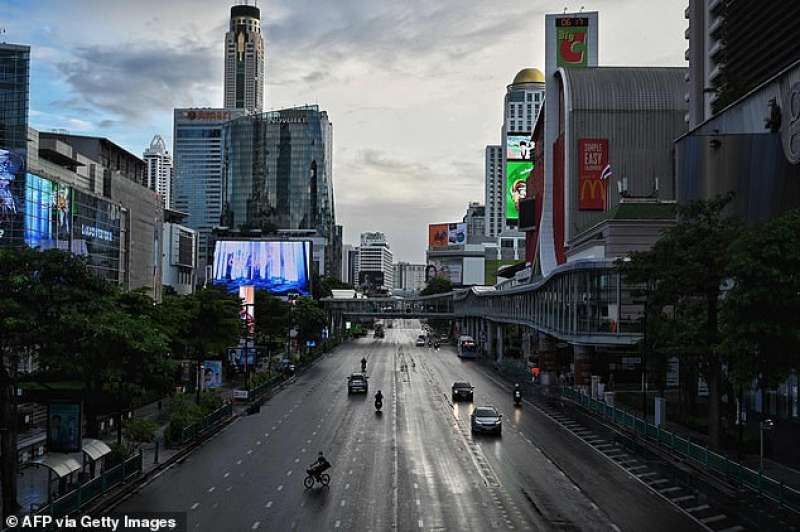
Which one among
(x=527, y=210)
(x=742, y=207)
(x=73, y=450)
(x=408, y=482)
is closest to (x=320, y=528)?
(x=408, y=482)

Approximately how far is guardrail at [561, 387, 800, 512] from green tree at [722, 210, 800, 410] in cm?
346

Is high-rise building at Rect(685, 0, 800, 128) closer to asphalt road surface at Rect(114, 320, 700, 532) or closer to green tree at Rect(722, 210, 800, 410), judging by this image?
green tree at Rect(722, 210, 800, 410)

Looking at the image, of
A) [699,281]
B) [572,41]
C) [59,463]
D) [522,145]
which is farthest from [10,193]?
[522,145]

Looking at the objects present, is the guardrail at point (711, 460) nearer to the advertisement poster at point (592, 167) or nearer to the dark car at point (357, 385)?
the dark car at point (357, 385)

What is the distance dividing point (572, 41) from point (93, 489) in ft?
393

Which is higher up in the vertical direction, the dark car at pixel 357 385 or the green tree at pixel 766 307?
the green tree at pixel 766 307

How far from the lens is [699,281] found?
39.5 metres

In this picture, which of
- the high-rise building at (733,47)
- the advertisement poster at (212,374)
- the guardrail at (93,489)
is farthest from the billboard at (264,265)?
the guardrail at (93,489)

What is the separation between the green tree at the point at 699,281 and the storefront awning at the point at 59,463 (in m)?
27.9

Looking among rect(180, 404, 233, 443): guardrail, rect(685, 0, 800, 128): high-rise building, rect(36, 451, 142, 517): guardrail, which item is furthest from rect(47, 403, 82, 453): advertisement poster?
rect(685, 0, 800, 128): high-rise building

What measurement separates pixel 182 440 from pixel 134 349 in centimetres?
1123

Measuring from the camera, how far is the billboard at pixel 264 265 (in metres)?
144

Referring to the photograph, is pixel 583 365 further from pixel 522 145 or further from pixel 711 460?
pixel 522 145

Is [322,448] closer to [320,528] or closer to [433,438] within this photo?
[433,438]
